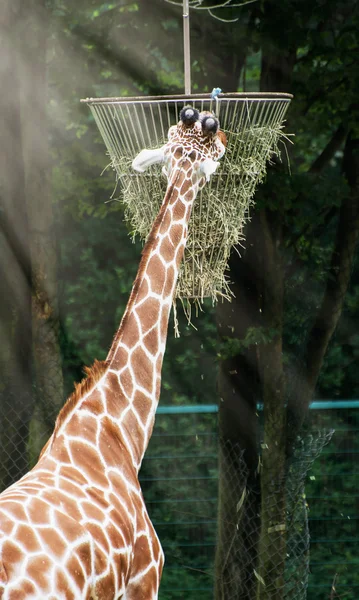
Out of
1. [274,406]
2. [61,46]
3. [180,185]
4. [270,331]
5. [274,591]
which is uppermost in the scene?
[61,46]

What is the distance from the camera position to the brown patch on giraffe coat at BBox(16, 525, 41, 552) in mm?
2283

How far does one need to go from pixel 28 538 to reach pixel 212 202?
176cm

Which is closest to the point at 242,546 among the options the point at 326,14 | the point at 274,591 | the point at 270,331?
the point at 274,591

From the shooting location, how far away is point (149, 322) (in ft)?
10.4

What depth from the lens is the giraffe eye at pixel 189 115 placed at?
3.26m

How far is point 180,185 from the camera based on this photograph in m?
3.36

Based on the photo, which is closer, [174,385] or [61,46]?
[61,46]

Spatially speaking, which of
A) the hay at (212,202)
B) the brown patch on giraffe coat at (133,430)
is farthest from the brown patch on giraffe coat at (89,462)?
the hay at (212,202)

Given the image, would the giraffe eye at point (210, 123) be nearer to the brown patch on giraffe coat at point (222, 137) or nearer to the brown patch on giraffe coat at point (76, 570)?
the brown patch on giraffe coat at point (222, 137)

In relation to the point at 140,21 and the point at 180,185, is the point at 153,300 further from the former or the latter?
the point at 140,21

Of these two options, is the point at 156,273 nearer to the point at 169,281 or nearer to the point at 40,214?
the point at 169,281

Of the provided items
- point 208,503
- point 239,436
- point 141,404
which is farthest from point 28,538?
point 208,503

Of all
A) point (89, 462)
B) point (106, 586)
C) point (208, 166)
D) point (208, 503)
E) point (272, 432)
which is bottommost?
point (208, 503)

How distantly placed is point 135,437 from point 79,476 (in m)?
0.38
